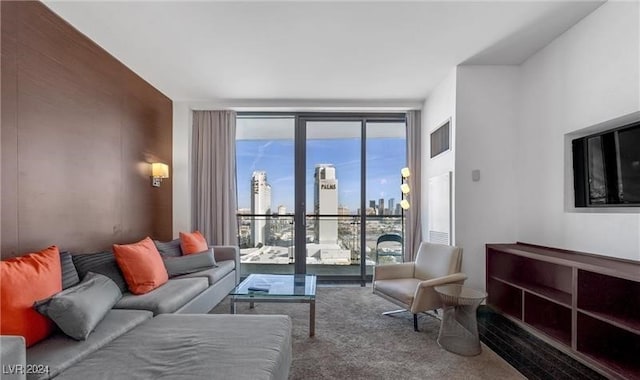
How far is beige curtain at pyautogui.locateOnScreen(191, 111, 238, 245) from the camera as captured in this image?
4.70 meters

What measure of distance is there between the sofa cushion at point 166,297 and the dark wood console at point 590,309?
9.82 feet

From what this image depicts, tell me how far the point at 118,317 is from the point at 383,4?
2.94 meters

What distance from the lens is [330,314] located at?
3.42 m

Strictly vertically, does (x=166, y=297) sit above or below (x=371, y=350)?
above

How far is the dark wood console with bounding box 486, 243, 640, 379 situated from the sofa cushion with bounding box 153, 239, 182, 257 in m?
3.60

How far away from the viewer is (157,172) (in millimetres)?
4113

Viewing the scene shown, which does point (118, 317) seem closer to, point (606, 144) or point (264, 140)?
point (264, 140)

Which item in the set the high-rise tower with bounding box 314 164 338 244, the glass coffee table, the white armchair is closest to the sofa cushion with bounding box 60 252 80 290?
the glass coffee table

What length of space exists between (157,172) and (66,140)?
1.44 meters

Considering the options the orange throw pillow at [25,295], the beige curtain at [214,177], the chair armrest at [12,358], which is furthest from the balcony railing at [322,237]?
the chair armrest at [12,358]

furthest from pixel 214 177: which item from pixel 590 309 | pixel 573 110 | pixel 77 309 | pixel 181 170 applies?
pixel 590 309

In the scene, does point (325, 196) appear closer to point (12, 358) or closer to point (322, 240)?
point (322, 240)

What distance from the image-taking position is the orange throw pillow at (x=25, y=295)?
1.69 metres

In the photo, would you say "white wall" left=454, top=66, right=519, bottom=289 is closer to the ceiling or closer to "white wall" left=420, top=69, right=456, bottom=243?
"white wall" left=420, top=69, right=456, bottom=243
